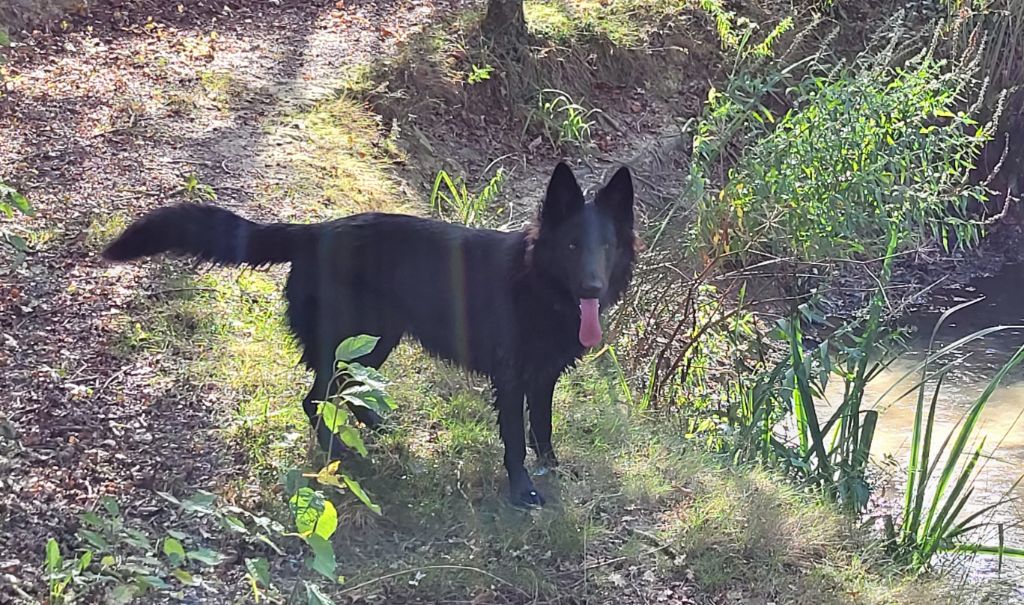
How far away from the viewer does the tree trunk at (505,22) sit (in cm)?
897

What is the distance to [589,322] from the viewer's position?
377 cm

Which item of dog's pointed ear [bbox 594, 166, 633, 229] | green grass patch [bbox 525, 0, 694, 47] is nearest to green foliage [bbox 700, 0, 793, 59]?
green grass patch [bbox 525, 0, 694, 47]

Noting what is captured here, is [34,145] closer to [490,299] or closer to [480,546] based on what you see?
[490,299]

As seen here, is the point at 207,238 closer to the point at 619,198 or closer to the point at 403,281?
the point at 403,281

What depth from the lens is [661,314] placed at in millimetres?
5785

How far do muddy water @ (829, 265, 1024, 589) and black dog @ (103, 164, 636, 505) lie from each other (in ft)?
5.12

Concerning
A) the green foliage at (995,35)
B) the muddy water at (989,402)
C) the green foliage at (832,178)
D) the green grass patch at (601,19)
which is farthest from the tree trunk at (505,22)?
the muddy water at (989,402)

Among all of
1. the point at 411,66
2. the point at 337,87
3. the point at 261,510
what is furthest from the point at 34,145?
the point at 261,510

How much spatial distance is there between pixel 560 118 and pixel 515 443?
5400mm

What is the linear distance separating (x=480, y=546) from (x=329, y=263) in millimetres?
1188

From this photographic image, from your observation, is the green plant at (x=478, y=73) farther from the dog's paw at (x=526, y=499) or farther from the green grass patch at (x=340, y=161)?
the dog's paw at (x=526, y=499)

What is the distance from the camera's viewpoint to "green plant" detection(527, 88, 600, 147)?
28.2 feet

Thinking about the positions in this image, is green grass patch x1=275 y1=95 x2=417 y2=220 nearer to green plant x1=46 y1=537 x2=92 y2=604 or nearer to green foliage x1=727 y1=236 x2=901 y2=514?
green foliage x1=727 y1=236 x2=901 y2=514

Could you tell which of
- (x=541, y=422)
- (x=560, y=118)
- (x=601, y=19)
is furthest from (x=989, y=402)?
Answer: (x=601, y=19)
